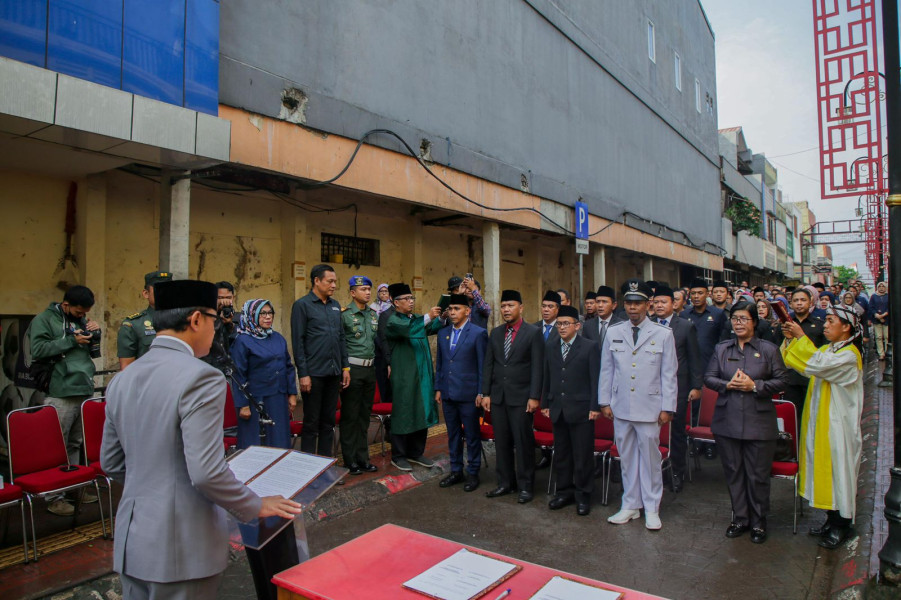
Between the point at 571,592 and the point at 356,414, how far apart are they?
180 inches

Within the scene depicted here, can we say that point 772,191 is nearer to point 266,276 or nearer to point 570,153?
point 570,153

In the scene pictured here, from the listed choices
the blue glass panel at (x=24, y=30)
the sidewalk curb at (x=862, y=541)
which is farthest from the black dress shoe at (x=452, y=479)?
the blue glass panel at (x=24, y=30)

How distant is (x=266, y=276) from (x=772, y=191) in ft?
137

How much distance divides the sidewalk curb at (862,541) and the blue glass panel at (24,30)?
24.7 feet

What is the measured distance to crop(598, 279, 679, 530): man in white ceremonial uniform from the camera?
5.21 meters

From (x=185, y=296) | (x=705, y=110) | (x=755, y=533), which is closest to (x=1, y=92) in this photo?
(x=185, y=296)

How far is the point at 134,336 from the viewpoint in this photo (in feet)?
17.7

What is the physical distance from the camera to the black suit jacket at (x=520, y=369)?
5930 mm

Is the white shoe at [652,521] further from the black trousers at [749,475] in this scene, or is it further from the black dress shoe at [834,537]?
the black dress shoe at [834,537]

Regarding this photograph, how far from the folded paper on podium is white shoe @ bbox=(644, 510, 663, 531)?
11.6ft

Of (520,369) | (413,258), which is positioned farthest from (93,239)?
(413,258)

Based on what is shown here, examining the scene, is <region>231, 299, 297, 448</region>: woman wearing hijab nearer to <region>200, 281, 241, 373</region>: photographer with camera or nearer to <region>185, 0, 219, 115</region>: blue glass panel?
<region>200, 281, 241, 373</region>: photographer with camera

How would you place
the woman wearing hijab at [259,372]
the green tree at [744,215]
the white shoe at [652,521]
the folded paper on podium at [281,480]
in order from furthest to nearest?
the green tree at [744,215] < the woman wearing hijab at [259,372] < the white shoe at [652,521] < the folded paper on podium at [281,480]

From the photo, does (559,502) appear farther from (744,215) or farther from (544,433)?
(744,215)
